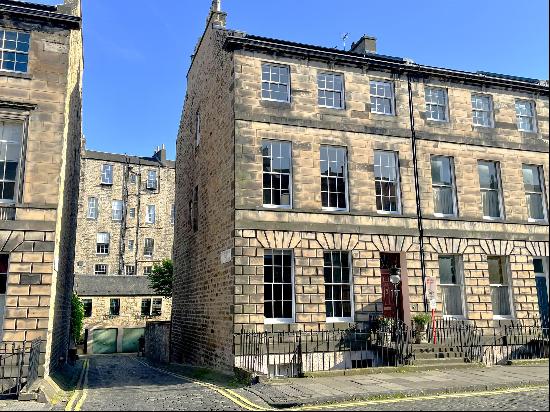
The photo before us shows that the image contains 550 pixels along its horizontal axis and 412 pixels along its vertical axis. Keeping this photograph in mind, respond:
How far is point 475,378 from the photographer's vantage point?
42.0 feet

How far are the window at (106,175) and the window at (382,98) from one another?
131 ft

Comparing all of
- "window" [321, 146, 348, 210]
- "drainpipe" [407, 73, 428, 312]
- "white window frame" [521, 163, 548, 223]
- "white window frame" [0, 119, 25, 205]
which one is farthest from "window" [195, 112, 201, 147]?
"white window frame" [521, 163, 548, 223]

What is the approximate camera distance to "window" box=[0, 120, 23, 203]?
13.4 m

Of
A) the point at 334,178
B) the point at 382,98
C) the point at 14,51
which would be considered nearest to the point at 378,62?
the point at 382,98

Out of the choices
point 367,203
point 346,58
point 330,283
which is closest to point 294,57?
point 346,58

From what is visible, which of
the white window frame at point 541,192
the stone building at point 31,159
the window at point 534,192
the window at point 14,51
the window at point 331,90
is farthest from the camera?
the window at point 534,192

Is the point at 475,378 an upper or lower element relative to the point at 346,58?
lower

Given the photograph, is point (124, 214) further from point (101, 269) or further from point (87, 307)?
point (87, 307)

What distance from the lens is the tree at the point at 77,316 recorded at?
3427 centimetres

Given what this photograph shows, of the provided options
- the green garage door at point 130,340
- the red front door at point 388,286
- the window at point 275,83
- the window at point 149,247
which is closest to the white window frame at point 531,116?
the red front door at point 388,286

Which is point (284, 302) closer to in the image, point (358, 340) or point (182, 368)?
point (358, 340)

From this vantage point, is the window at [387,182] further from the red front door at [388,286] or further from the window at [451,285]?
the window at [451,285]

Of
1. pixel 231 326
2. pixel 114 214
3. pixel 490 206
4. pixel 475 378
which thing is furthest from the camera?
pixel 114 214

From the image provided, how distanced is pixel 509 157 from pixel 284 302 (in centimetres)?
1106
